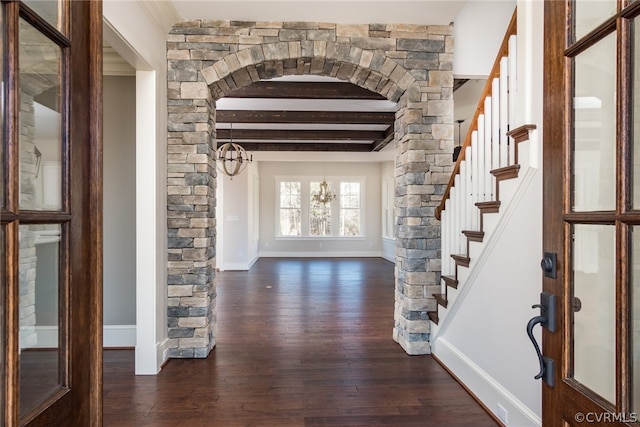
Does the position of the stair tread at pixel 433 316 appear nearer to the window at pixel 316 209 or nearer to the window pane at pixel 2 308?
the window pane at pixel 2 308

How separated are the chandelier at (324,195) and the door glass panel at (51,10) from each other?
9086 mm

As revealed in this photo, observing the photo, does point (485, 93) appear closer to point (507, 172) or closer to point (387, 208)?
point (507, 172)

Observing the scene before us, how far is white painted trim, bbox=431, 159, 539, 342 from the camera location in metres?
1.89

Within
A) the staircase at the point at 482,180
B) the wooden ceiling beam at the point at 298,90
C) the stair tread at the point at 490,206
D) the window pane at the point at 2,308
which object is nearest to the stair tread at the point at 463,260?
the staircase at the point at 482,180

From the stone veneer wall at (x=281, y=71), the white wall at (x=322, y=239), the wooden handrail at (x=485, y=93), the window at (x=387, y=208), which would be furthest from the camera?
the white wall at (x=322, y=239)

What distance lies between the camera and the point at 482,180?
2572 millimetres

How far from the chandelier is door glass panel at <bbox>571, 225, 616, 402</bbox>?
9.08m

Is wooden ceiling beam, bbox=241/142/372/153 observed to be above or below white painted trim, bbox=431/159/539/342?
above

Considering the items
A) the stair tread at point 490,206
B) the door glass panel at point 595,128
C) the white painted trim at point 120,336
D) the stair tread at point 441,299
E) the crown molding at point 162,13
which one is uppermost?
the crown molding at point 162,13

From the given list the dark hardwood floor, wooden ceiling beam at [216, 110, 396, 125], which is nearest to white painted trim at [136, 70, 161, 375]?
the dark hardwood floor

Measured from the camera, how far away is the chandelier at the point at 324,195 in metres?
10.2

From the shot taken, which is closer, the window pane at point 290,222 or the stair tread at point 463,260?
the stair tread at point 463,260

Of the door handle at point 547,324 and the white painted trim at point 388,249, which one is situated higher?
the door handle at point 547,324

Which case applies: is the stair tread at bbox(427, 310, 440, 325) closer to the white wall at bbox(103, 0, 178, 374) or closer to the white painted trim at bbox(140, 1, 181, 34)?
the white wall at bbox(103, 0, 178, 374)
